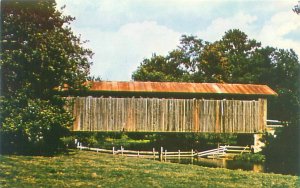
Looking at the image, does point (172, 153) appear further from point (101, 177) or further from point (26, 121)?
point (101, 177)

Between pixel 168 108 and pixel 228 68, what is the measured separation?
27985 mm

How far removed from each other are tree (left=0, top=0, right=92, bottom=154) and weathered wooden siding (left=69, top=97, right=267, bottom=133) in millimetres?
6737

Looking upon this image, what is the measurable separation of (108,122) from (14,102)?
11.1 metres

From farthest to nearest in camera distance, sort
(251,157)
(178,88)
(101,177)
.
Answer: (178,88), (251,157), (101,177)

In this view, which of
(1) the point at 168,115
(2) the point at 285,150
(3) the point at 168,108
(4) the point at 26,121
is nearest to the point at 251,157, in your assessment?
(2) the point at 285,150

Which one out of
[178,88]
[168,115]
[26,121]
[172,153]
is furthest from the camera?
[178,88]

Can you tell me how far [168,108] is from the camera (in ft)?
107

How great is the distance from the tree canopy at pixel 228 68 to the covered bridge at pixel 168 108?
19.1 m

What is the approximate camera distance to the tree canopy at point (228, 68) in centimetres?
5543

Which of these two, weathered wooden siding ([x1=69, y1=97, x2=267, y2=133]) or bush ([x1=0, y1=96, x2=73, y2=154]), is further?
weathered wooden siding ([x1=69, y1=97, x2=267, y2=133])

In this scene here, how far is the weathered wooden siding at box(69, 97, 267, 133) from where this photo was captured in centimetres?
3177

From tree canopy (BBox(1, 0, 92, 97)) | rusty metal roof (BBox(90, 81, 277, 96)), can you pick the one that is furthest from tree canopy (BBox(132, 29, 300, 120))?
tree canopy (BBox(1, 0, 92, 97))

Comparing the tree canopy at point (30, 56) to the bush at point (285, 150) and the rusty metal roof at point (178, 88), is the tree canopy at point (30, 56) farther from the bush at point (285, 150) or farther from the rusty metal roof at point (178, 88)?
the bush at point (285, 150)

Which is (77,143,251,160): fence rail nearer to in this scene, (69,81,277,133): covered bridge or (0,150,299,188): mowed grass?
(69,81,277,133): covered bridge
